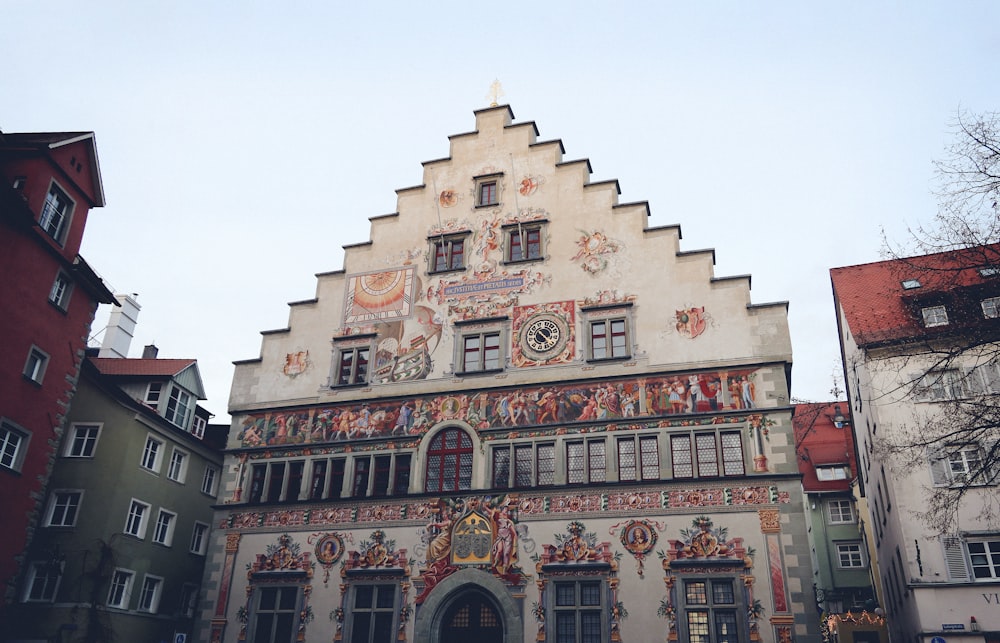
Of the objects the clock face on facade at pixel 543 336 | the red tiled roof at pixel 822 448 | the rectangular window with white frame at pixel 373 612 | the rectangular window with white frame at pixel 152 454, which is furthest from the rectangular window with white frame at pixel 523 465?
the red tiled roof at pixel 822 448

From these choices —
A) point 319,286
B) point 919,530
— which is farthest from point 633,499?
point 319,286

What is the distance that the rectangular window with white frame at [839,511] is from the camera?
3600cm

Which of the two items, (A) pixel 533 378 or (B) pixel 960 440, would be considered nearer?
(B) pixel 960 440

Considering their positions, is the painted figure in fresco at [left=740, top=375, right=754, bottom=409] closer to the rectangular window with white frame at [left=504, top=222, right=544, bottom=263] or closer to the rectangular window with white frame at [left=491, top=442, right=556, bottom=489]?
the rectangular window with white frame at [left=491, top=442, right=556, bottom=489]

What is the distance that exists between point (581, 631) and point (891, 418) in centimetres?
942

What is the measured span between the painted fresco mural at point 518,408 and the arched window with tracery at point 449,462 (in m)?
0.45

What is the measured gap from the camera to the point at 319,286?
81.0 ft

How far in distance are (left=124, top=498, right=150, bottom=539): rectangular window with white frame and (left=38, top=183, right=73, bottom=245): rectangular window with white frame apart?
7.66 meters

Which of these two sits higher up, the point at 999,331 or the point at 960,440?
the point at 999,331

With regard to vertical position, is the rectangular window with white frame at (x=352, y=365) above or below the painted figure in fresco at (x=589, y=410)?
above

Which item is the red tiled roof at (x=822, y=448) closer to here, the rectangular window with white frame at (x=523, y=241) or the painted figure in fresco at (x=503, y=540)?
the rectangular window with white frame at (x=523, y=241)

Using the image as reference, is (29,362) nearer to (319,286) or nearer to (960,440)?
(319,286)

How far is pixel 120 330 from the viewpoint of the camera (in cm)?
3291

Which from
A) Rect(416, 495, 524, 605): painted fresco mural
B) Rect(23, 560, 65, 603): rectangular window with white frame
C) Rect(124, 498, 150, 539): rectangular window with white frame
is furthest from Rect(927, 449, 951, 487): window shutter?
Rect(23, 560, 65, 603): rectangular window with white frame
